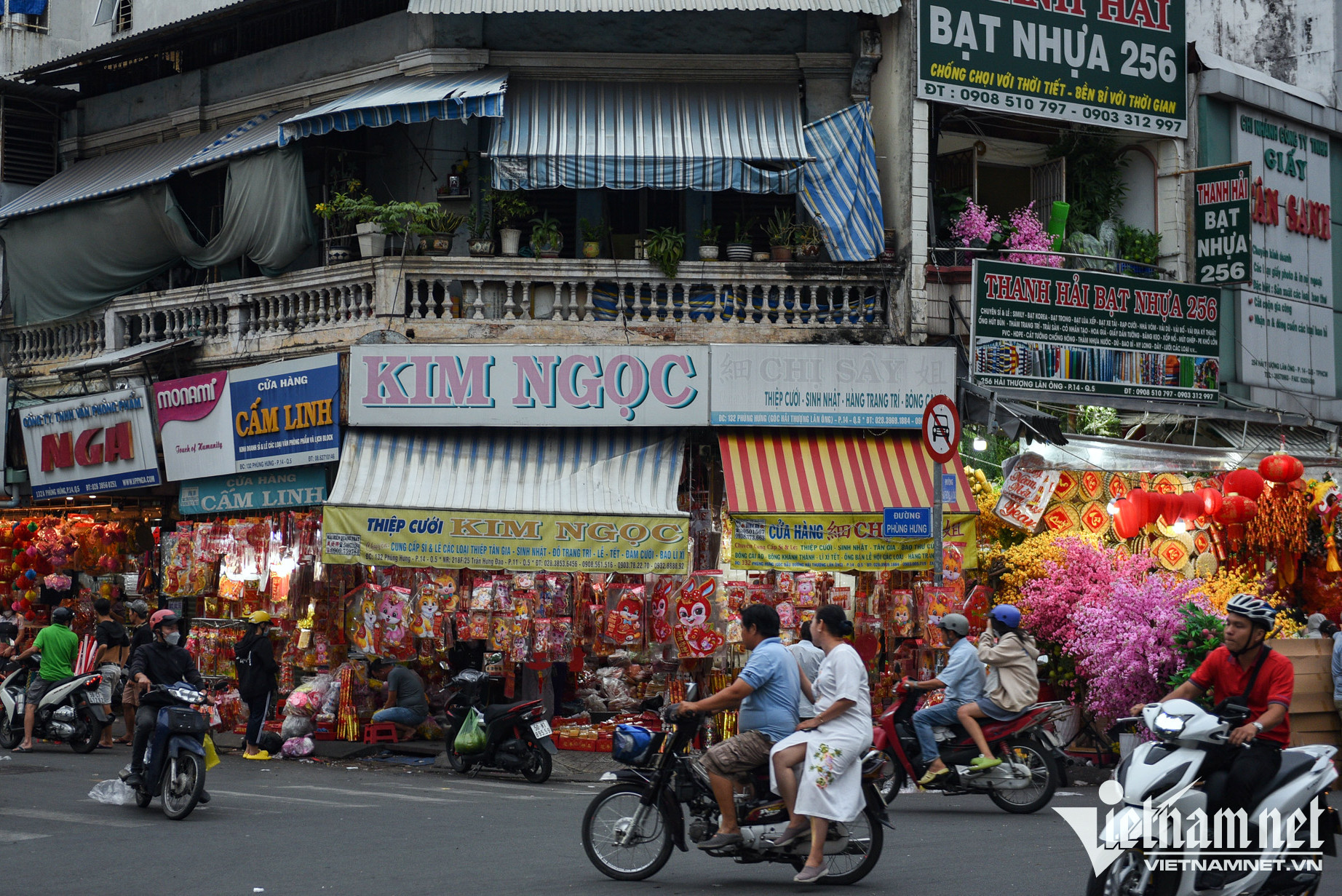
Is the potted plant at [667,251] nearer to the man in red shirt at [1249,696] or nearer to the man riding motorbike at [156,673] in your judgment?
the man riding motorbike at [156,673]

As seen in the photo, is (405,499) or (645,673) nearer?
(405,499)

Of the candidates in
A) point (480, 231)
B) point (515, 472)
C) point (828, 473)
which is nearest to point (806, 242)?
point (828, 473)

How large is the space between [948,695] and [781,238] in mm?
6345

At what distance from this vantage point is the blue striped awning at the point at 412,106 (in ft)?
48.4

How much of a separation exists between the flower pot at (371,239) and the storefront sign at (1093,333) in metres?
6.37

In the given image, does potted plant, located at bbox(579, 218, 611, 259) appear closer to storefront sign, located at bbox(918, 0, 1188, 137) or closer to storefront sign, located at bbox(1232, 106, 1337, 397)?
storefront sign, located at bbox(918, 0, 1188, 137)

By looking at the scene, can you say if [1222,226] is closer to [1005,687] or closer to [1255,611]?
[1005,687]

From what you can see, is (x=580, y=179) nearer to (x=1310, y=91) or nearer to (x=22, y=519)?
(x=22, y=519)

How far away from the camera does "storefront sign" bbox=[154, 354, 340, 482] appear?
1529 centimetres

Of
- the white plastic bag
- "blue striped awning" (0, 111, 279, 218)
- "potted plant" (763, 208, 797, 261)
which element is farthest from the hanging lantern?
"blue striped awning" (0, 111, 279, 218)

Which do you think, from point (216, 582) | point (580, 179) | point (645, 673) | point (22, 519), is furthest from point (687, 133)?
point (22, 519)

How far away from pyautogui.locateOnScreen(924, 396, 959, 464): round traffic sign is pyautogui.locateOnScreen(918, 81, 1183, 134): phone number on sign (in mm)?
4577

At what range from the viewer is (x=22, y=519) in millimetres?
19547

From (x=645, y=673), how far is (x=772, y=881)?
767 centimetres
